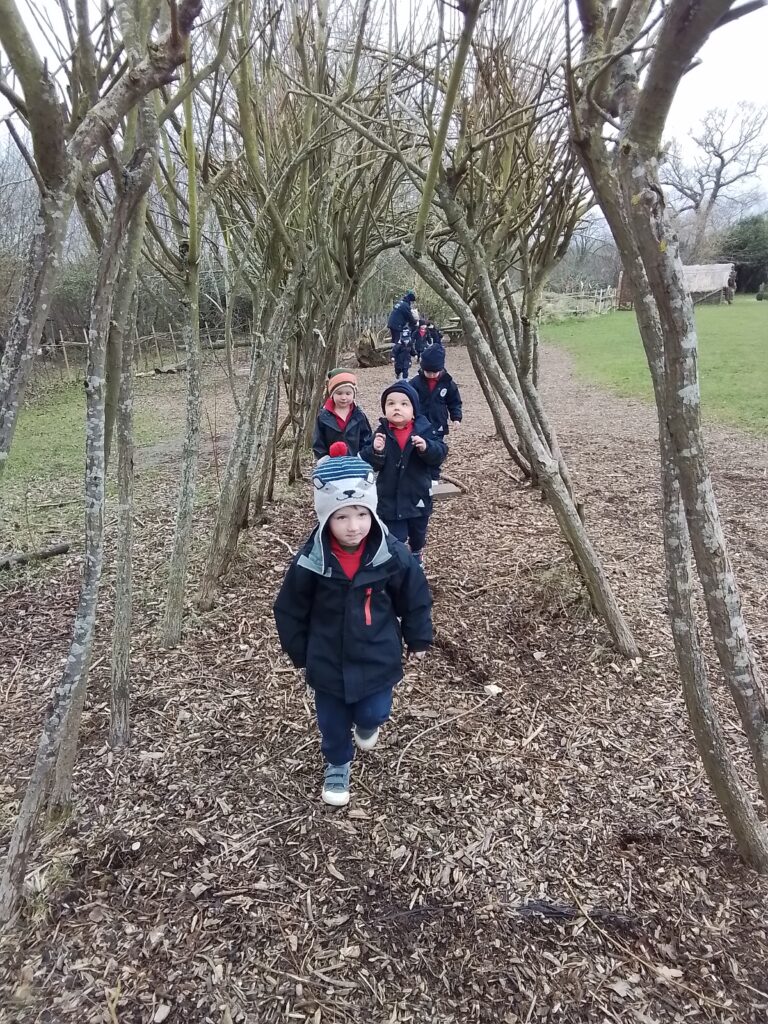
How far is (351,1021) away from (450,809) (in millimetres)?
833

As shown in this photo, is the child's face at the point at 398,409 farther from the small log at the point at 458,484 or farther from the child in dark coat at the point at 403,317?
the child in dark coat at the point at 403,317

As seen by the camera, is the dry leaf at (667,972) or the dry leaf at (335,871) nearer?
the dry leaf at (667,972)

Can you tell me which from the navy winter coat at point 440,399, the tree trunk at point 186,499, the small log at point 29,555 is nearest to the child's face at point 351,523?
the tree trunk at point 186,499

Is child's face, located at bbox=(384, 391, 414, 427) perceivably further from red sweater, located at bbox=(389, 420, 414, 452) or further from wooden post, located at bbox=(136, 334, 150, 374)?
wooden post, located at bbox=(136, 334, 150, 374)

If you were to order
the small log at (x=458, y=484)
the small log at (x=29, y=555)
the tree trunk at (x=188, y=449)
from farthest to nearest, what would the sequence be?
1. the small log at (x=458, y=484)
2. the small log at (x=29, y=555)
3. the tree trunk at (x=188, y=449)

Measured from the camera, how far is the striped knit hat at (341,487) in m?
2.24

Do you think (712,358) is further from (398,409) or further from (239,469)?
(239,469)

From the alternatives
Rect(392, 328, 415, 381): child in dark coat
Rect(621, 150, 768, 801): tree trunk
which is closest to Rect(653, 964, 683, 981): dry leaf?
Rect(621, 150, 768, 801): tree trunk

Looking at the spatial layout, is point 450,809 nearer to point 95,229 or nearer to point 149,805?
point 149,805

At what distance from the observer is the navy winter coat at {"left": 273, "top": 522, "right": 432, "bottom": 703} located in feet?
7.63

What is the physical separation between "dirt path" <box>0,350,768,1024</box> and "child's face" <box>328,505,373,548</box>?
110 cm

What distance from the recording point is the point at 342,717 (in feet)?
8.02

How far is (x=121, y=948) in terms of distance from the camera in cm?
190

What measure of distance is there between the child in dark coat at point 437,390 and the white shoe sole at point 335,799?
383 cm
